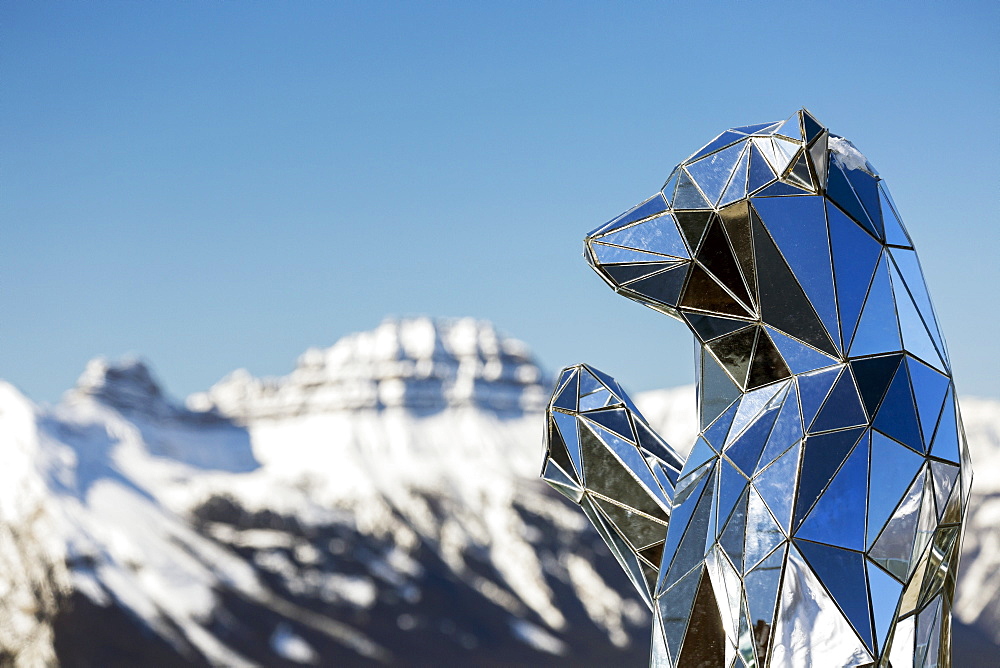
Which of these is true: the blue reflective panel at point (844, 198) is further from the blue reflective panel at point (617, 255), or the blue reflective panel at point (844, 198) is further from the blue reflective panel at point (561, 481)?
the blue reflective panel at point (561, 481)

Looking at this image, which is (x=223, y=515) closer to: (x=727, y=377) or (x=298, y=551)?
(x=298, y=551)

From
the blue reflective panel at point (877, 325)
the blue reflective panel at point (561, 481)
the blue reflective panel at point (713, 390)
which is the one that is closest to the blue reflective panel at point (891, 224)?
the blue reflective panel at point (877, 325)

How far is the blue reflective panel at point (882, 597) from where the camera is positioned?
13.5 feet

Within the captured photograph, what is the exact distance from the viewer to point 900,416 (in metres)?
4.32

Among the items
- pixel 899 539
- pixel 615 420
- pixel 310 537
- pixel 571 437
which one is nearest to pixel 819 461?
pixel 899 539

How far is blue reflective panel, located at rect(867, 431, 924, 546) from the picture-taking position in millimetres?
4199

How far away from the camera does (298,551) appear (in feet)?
217

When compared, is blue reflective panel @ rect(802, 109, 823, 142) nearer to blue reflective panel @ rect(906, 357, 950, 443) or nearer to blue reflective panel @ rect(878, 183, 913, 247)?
blue reflective panel @ rect(878, 183, 913, 247)

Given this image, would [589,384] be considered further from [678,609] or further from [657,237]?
[678,609]

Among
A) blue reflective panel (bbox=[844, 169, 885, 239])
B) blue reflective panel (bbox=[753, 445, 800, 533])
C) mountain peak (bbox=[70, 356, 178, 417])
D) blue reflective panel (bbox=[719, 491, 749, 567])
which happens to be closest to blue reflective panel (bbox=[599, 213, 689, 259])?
blue reflective panel (bbox=[844, 169, 885, 239])

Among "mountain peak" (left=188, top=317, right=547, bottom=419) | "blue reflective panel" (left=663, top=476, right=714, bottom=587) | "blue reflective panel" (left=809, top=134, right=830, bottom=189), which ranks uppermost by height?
"mountain peak" (left=188, top=317, right=547, bottom=419)

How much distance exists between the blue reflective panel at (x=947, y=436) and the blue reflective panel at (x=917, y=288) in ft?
0.78

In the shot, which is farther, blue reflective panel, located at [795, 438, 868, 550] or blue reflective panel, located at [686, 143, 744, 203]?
blue reflective panel, located at [686, 143, 744, 203]

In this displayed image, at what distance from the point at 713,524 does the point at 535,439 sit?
311 feet
